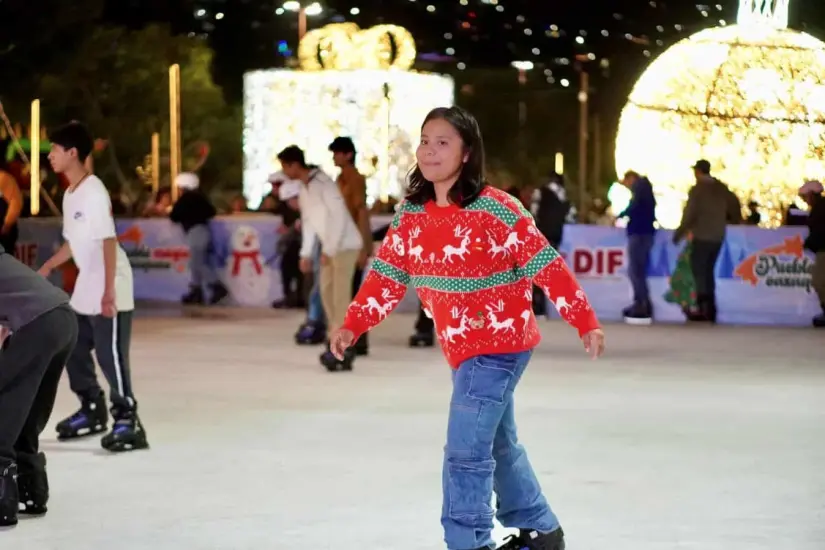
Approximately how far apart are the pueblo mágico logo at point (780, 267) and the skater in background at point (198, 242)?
20.0 ft

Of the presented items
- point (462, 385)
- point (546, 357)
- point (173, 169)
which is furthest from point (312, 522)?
point (173, 169)

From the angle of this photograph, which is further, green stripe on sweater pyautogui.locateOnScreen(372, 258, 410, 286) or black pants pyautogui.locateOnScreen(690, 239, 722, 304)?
black pants pyautogui.locateOnScreen(690, 239, 722, 304)

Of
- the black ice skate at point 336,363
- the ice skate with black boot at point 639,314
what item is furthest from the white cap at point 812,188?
the black ice skate at point 336,363

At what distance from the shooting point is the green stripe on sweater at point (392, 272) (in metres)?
5.86

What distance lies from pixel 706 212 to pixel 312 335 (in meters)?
4.87

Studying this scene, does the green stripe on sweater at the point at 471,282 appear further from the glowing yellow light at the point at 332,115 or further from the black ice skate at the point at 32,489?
the glowing yellow light at the point at 332,115

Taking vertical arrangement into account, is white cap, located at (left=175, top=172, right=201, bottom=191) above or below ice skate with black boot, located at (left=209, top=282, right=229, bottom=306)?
above

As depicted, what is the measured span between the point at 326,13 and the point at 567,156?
81.4 ft

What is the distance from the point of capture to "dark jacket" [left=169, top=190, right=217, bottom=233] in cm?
2012

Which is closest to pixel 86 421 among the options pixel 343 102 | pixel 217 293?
pixel 217 293

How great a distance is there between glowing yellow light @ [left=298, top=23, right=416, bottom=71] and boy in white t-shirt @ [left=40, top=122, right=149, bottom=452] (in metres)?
20.3

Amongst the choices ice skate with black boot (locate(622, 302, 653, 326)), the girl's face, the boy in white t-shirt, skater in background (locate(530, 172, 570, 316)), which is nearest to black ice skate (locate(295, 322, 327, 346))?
skater in background (locate(530, 172, 570, 316))

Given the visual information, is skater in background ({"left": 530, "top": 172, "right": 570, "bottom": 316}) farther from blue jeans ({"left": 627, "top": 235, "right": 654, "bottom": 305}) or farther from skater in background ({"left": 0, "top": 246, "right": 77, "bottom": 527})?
skater in background ({"left": 0, "top": 246, "right": 77, "bottom": 527})

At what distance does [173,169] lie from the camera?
25.6 m
